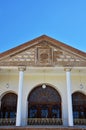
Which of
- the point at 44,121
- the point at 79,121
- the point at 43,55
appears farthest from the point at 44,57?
the point at 79,121

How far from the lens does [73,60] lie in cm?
1135

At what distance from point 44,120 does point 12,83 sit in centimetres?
341

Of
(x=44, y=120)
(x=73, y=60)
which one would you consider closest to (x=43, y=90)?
(x=44, y=120)

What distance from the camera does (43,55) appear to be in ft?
37.4

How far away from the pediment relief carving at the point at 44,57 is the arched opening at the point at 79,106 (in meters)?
2.71

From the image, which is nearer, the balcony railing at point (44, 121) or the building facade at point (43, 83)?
the building facade at point (43, 83)

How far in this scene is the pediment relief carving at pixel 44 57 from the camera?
1122 cm

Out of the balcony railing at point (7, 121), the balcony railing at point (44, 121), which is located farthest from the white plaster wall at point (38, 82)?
the balcony railing at point (7, 121)

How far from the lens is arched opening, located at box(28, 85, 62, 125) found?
40.1 ft

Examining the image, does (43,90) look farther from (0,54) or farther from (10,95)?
(0,54)

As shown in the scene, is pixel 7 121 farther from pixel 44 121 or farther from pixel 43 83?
pixel 43 83

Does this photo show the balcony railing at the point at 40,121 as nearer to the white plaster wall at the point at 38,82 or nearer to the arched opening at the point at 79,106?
the arched opening at the point at 79,106

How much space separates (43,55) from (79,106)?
446cm

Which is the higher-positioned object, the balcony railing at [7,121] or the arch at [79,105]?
the arch at [79,105]
